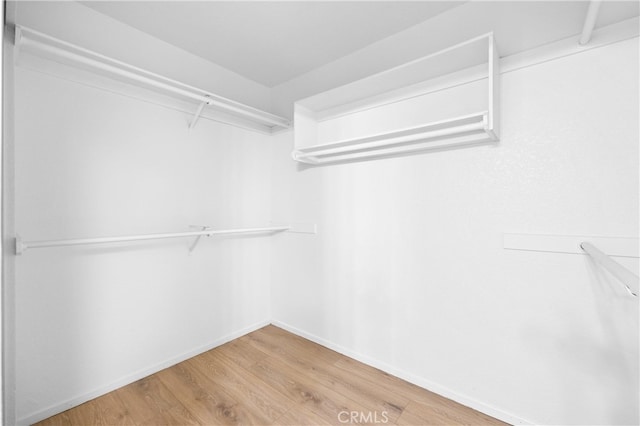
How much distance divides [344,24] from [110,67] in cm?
138

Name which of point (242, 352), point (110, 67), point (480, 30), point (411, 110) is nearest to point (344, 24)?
point (411, 110)

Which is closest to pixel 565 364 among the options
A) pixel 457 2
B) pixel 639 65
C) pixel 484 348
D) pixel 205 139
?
pixel 484 348

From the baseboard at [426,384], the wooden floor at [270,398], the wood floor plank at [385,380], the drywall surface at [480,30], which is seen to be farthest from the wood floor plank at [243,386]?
the drywall surface at [480,30]

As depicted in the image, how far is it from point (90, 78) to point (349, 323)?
2352 millimetres

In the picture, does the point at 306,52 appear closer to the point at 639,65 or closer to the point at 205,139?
the point at 205,139

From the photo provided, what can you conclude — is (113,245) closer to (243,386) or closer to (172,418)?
(172,418)

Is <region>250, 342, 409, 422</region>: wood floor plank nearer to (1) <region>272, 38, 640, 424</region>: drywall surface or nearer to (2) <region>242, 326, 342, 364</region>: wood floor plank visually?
(2) <region>242, 326, 342, 364</region>: wood floor plank

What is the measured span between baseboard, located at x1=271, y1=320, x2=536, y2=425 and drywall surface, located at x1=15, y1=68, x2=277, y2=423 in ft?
2.57

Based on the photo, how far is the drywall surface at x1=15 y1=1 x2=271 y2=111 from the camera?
158 centimetres

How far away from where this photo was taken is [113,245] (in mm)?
1845

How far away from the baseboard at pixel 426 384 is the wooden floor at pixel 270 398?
0.11 feet

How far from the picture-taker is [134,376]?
193 centimetres

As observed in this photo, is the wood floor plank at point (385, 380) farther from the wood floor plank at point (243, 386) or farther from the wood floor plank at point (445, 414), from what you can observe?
the wood floor plank at point (243, 386)

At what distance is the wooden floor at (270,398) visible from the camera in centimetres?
162
